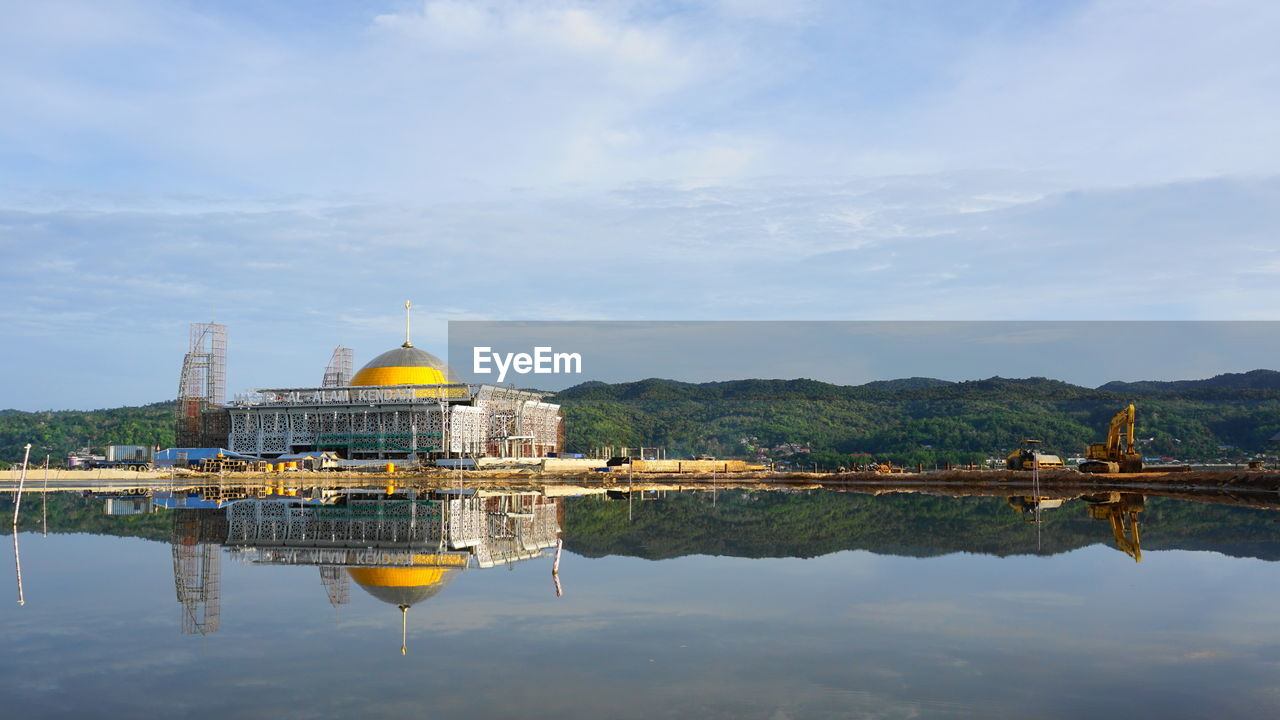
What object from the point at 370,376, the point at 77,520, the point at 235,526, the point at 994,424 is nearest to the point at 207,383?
the point at 370,376

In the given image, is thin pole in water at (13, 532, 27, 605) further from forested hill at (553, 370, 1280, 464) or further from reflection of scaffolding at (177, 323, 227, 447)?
forested hill at (553, 370, 1280, 464)

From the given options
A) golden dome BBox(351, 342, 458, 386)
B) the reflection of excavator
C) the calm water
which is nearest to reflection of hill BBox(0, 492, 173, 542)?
the calm water

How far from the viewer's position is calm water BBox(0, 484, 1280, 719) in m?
9.91

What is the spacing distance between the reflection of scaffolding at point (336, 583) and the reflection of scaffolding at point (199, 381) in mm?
95273

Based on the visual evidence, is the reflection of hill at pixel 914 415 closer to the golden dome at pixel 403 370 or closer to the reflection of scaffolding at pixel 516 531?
the golden dome at pixel 403 370

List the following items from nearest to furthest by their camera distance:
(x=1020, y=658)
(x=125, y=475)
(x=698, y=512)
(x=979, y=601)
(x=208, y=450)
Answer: (x=1020, y=658) < (x=979, y=601) < (x=698, y=512) < (x=125, y=475) < (x=208, y=450)

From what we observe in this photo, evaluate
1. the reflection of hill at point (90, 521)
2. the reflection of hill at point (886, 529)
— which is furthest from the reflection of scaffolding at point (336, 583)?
the reflection of hill at point (90, 521)

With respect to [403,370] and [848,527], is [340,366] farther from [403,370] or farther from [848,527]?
[848,527]

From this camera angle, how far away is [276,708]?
962 cm

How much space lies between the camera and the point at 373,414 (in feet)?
320

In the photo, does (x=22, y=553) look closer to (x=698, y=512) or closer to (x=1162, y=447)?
(x=698, y=512)

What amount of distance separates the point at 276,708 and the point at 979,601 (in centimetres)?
1143

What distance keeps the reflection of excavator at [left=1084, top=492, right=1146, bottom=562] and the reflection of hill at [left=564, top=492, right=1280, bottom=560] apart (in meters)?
0.38

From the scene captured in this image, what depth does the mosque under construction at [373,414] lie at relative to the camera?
9544cm
